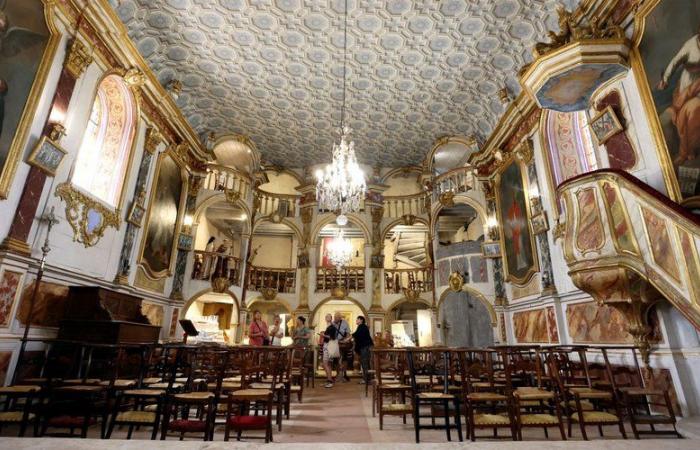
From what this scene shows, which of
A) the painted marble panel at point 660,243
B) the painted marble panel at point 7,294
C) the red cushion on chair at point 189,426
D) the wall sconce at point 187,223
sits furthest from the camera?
the wall sconce at point 187,223

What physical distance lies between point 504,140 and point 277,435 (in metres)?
8.80

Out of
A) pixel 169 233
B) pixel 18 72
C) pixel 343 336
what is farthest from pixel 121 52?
pixel 343 336


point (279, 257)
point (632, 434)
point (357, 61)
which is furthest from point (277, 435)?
point (279, 257)

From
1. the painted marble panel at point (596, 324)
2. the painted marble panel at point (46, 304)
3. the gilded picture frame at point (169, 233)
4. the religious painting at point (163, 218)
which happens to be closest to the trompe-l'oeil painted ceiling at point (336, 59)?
the gilded picture frame at point (169, 233)

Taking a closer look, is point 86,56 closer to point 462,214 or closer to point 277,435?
point 277,435

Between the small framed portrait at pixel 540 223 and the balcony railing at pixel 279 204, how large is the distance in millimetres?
8813

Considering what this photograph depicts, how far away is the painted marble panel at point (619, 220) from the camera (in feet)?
13.4

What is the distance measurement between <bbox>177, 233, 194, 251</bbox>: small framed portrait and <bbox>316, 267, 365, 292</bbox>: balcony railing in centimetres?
470

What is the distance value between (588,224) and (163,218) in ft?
31.0

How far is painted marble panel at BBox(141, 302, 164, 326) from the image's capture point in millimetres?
8663

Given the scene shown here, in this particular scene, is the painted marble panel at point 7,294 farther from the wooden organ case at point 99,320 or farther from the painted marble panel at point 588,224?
the painted marble panel at point 588,224

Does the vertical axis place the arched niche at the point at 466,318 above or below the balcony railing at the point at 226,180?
below

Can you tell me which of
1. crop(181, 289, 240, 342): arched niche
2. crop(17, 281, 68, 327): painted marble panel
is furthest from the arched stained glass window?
crop(181, 289, 240, 342): arched niche

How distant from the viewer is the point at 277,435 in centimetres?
397
